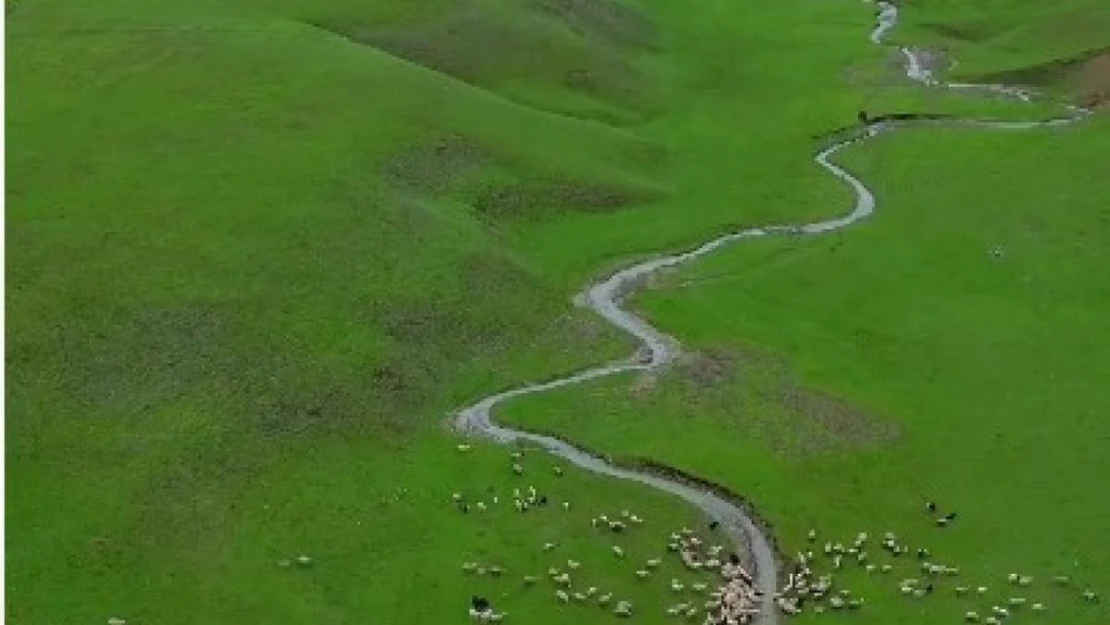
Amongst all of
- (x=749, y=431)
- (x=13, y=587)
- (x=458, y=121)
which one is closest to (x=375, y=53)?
(x=458, y=121)

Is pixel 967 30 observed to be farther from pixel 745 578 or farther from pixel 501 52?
pixel 745 578

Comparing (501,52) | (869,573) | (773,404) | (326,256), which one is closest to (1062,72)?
(501,52)

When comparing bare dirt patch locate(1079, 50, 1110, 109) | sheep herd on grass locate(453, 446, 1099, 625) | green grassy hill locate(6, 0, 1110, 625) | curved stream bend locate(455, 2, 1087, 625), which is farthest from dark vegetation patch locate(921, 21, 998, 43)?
sheep herd on grass locate(453, 446, 1099, 625)

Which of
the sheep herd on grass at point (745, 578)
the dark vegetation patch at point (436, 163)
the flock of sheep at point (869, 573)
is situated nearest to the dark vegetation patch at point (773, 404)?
the sheep herd on grass at point (745, 578)

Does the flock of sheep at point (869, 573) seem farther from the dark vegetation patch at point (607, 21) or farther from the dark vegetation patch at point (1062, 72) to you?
the dark vegetation patch at point (607, 21)

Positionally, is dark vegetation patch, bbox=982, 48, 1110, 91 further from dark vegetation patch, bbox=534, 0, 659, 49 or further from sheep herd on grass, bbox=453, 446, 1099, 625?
sheep herd on grass, bbox=453, 446, 1099, 625

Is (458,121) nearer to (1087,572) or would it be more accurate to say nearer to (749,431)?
(749,431)
